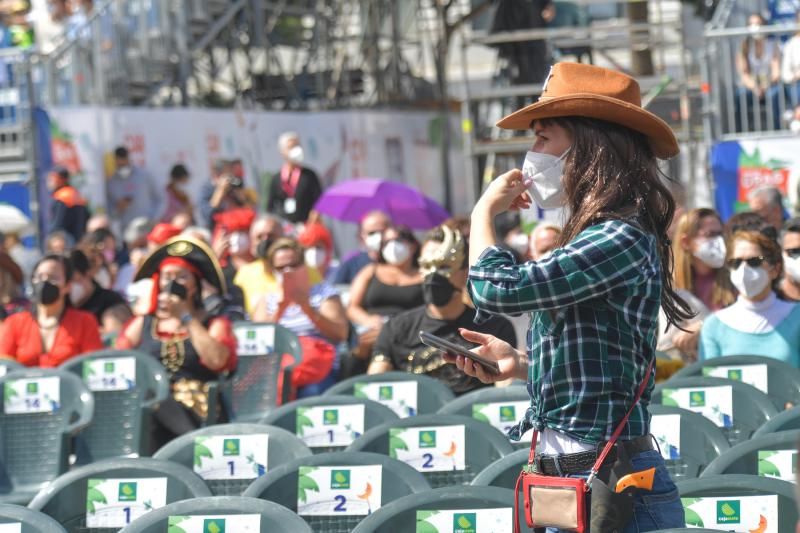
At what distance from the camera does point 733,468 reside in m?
4.59

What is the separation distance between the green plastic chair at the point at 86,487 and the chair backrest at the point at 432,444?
0.73m

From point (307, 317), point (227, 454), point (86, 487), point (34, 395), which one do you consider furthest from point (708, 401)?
point (307, 317)

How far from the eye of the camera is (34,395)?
7148 millimetres

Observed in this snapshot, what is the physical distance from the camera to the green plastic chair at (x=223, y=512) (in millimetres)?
4117

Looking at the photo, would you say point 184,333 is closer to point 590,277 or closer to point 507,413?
point 507,413

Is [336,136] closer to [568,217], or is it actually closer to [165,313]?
[165,313]

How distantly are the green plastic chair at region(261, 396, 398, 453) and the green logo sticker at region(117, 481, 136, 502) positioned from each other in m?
1.07

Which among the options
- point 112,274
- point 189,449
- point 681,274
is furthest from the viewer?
point 112,274

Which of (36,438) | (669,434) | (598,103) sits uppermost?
(598,103)

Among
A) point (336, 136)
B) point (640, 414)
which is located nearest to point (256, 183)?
point (336, 136)

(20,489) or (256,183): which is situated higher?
(256,183)

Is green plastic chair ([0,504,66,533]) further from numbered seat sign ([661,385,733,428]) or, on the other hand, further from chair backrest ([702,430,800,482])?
numbered seat sign ([661,385,733,428])

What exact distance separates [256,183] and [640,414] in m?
14.4

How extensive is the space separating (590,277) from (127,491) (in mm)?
2417
